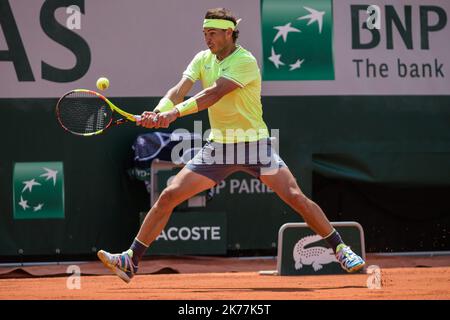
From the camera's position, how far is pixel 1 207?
8.16 m

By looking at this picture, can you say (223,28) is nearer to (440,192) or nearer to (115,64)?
(115,64)

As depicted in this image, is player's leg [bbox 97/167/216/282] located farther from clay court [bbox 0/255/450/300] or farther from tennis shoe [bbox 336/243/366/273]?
tennis shoe [bbox 336/243/366/273]

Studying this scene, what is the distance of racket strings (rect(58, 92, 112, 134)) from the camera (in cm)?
623

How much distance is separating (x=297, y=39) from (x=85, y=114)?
277cm

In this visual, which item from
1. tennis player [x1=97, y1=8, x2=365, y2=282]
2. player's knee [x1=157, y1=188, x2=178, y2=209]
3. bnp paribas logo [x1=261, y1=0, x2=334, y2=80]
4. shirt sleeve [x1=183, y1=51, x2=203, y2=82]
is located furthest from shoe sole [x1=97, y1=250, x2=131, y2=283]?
bnp paribas logo [x1=261, y1=0, x2=334, y2=80]

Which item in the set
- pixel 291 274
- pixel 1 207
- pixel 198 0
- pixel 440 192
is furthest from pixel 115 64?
pixel 440 192

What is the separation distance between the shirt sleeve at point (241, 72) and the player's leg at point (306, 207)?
0.60 metres

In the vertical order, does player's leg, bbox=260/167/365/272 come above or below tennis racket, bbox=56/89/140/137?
below

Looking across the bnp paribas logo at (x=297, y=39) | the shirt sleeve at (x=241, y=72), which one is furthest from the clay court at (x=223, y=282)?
the bnp paribas logo at (x=297, y=39)

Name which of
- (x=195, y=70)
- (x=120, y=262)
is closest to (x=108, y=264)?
(x=120, y=262)

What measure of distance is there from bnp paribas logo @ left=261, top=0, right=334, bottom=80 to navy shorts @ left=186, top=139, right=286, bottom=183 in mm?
2468

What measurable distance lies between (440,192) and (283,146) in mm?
1535

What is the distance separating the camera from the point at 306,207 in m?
6.07

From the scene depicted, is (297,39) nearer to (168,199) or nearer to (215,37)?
(215,37)
